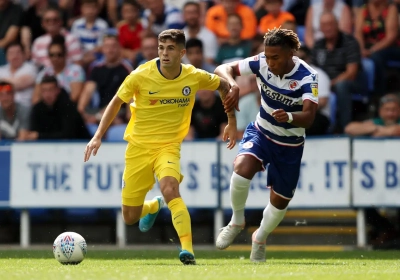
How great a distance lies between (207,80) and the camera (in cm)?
910

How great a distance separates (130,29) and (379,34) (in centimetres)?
410

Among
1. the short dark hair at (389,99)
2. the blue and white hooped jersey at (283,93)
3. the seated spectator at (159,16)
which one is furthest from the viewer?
the seated spectator at (159,16)

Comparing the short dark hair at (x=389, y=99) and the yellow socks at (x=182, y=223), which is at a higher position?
the short dark hair at (x=389, y=99)

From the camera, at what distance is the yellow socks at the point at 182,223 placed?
840 cm

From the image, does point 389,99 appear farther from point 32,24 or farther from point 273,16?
point 32,24

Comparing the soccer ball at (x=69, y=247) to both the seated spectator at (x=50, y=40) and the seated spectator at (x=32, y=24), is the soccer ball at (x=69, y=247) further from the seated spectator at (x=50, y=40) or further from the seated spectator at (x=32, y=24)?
the seated spectator at (x=32, y=24)

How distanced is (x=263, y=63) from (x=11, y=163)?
17.5 ft

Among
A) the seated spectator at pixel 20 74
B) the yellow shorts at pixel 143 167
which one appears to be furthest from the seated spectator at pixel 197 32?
the yellow shorts at pixel 143 167

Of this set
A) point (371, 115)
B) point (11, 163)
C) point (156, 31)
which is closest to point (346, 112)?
point (371, 115)

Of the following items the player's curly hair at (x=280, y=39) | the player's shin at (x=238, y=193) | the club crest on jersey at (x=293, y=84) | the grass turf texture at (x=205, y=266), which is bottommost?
the grass turf texture at (x=205, y=266)

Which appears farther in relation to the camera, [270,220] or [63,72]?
[63,72]

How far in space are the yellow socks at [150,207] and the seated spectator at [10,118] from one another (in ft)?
14.1

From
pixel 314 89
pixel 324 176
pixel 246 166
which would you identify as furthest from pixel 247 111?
pixel 314 89

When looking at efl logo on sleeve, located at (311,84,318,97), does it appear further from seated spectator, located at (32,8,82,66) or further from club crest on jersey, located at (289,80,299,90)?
seated spectator, located at (32,8,82,66)
